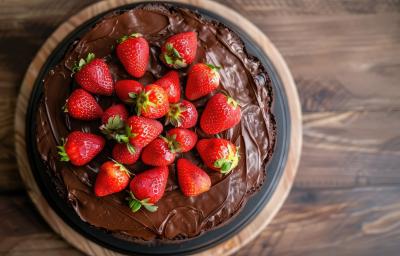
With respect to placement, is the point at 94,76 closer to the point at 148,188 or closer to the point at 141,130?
the point at 141,130

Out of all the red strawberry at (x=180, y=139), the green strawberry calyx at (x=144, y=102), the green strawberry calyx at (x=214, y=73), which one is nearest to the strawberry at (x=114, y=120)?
the green strawberry calyx at (x=144, y=102)

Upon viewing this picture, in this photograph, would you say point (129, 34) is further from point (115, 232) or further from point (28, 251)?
point (28, 251)

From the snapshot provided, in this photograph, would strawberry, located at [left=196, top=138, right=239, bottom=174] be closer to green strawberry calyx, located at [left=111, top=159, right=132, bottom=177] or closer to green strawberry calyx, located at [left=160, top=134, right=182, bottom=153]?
green strawberry calyx, located at [left=160, top=134, right=182, bottom=153]

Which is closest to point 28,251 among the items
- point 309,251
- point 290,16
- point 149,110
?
point 149,110

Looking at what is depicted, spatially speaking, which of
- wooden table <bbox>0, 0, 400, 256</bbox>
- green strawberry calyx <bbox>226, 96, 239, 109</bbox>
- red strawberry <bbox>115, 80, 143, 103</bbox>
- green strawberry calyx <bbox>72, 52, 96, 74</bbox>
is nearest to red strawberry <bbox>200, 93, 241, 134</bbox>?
green strawberry calyx <bbox>226, 96, 239, 109</bbox>

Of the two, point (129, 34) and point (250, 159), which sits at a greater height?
point (129, 34)

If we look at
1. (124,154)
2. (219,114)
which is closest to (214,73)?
(219,114)
